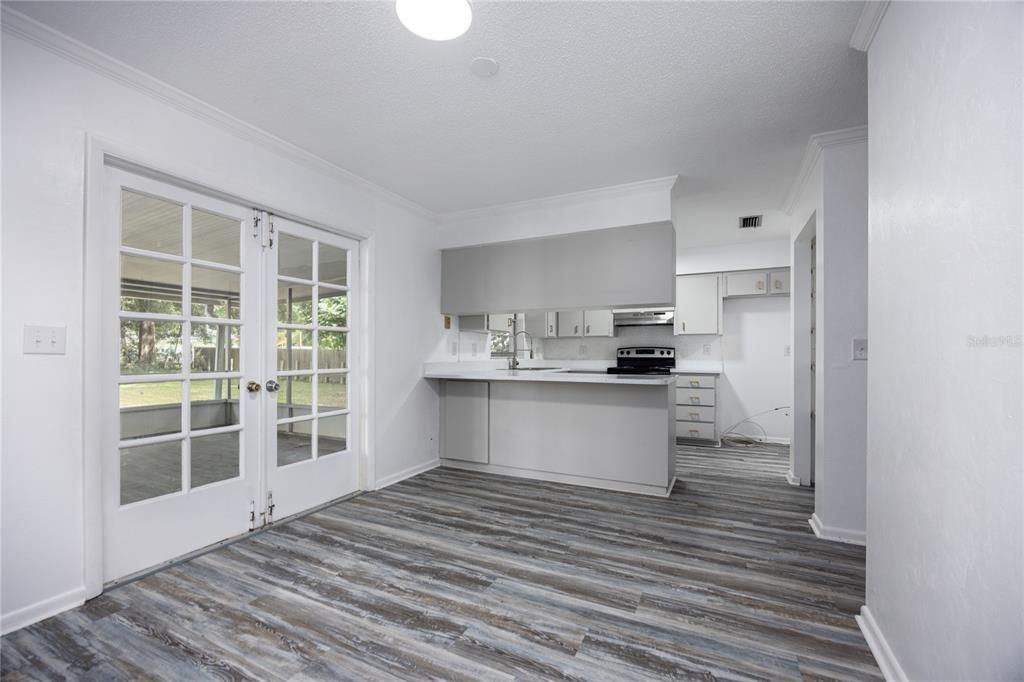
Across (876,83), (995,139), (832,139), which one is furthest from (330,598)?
(832,139)

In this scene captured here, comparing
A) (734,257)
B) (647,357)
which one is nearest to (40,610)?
(647,357)

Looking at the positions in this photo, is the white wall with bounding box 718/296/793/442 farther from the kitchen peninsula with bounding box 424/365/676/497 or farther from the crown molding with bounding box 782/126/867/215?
the crown molding with bounding box 782/126/867/215

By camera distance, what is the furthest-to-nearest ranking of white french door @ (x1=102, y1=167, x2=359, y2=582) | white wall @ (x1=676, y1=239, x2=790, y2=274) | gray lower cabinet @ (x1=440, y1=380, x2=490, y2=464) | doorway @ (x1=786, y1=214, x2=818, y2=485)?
white wall @ (x1=676, y1=239, x2=790, y2=274)
gray lower cabinet @ (x1=440, y1=380, x2=490, y2=464)
doorway @ (x1=786, y1=214, x2=818, y2=485)
white french door @ (x1=102, y1=167, x2=359, y2=582)

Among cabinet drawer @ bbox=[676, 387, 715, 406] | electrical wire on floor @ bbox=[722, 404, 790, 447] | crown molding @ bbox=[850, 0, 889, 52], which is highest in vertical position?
crown molding @ bbox=[850, 0, 889, 52]

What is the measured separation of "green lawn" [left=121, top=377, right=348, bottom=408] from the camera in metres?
2.21

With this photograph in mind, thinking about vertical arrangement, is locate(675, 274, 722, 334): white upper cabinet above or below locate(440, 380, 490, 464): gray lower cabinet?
above

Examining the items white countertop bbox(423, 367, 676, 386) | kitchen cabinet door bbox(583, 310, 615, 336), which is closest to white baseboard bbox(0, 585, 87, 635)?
white countertop bbox(423, 367, 676, 386)

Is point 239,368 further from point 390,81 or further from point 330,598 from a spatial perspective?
point 390,81

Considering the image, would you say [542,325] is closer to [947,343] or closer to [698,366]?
[698,366]

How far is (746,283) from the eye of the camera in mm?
5465

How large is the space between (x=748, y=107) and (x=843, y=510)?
2.38 meters

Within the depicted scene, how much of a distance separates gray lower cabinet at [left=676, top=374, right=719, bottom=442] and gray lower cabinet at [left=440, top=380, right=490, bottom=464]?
269 centimetres

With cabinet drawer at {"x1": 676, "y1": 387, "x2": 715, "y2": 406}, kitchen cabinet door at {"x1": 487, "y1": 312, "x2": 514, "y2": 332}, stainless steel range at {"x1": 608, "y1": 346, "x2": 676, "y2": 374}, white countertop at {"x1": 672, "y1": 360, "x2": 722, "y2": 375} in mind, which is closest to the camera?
kitchen cabinet door at {"x1": 487, "y1": 312, "x2": 514, "y2": 332}

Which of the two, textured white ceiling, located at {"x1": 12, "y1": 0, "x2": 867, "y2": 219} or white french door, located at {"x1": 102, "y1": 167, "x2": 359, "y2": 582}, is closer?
textured white ceiling, located at {"x1": 12, "y1": 0, "x2": 867, "y2": 219}
